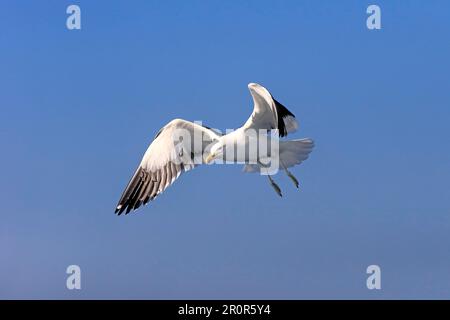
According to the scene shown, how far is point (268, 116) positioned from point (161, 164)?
1526 millimetres

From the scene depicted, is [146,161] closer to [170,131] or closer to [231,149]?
[170,131]

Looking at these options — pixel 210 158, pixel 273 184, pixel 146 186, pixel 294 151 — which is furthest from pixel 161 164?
pixel 294 151

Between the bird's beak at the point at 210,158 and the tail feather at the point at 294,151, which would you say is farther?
the tail feather at the point at 294,151

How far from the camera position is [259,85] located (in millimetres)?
6539

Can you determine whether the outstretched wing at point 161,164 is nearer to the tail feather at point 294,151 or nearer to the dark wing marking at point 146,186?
the dark wing marking at point 146,186

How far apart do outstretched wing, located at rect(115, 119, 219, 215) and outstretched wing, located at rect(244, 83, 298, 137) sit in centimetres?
69

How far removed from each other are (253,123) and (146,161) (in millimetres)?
1500

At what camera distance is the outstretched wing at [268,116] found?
668cm

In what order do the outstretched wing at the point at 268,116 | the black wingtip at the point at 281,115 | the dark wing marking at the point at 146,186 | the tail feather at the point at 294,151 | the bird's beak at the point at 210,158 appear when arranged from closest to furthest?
the outstretched wing at the point at 268,116 < the black wingtip at the point at 281,115 < the bird's beak at the point at 210,158 < the tail feather at the point at 294,151 < the dark wing marking at the point at 146,186

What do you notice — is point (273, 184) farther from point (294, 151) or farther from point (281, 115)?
point (281, 115)

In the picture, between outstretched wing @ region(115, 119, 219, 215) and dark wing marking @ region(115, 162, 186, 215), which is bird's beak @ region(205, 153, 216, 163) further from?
dark wing marking @ region(115, 162, 186, 215)

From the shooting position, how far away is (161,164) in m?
7.79

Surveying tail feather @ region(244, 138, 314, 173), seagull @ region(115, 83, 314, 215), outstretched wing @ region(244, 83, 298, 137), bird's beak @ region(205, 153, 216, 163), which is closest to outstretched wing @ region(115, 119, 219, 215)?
seagull @ region(115, 83, 314, 215)

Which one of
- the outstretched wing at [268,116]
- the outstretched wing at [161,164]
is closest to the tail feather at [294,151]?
the outstretched wing at [268,116]
